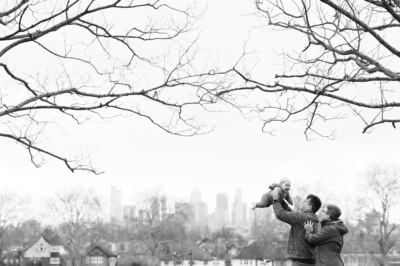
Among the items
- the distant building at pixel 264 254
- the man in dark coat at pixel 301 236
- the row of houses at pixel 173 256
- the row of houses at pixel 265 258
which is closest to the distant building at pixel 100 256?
the row of houses at pixel 173 256

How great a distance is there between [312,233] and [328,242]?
0.70 ft

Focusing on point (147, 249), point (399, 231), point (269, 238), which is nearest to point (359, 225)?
point (399, 231)

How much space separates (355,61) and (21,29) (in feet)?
15.2

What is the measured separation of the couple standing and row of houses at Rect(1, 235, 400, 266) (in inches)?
2310

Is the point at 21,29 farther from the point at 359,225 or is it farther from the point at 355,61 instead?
the point at 359,225

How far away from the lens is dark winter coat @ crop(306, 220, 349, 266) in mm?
8062

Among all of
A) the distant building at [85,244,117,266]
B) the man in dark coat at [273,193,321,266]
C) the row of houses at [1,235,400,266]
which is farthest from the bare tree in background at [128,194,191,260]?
the man in dark coat at [273,193,321,266]

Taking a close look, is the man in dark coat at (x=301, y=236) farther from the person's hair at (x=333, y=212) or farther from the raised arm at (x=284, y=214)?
the person's hair at (x=333, y=212)

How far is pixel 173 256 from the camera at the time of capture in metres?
74.1

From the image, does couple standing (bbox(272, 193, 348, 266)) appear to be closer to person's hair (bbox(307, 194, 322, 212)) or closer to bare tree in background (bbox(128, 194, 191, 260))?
person's hair (bbox(307, 194, 322, 212))

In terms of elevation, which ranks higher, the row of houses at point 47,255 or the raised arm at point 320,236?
the raised arm at point 320,236

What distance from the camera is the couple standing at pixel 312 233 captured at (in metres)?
8.06

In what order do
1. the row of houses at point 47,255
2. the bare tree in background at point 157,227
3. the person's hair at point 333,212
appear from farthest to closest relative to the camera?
the row of houses at point 47,255 → the bare tree in background at point 157,227 → the person's hair at point 333,212

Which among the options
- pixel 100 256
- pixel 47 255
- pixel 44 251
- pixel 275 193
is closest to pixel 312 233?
pixel 275 193
